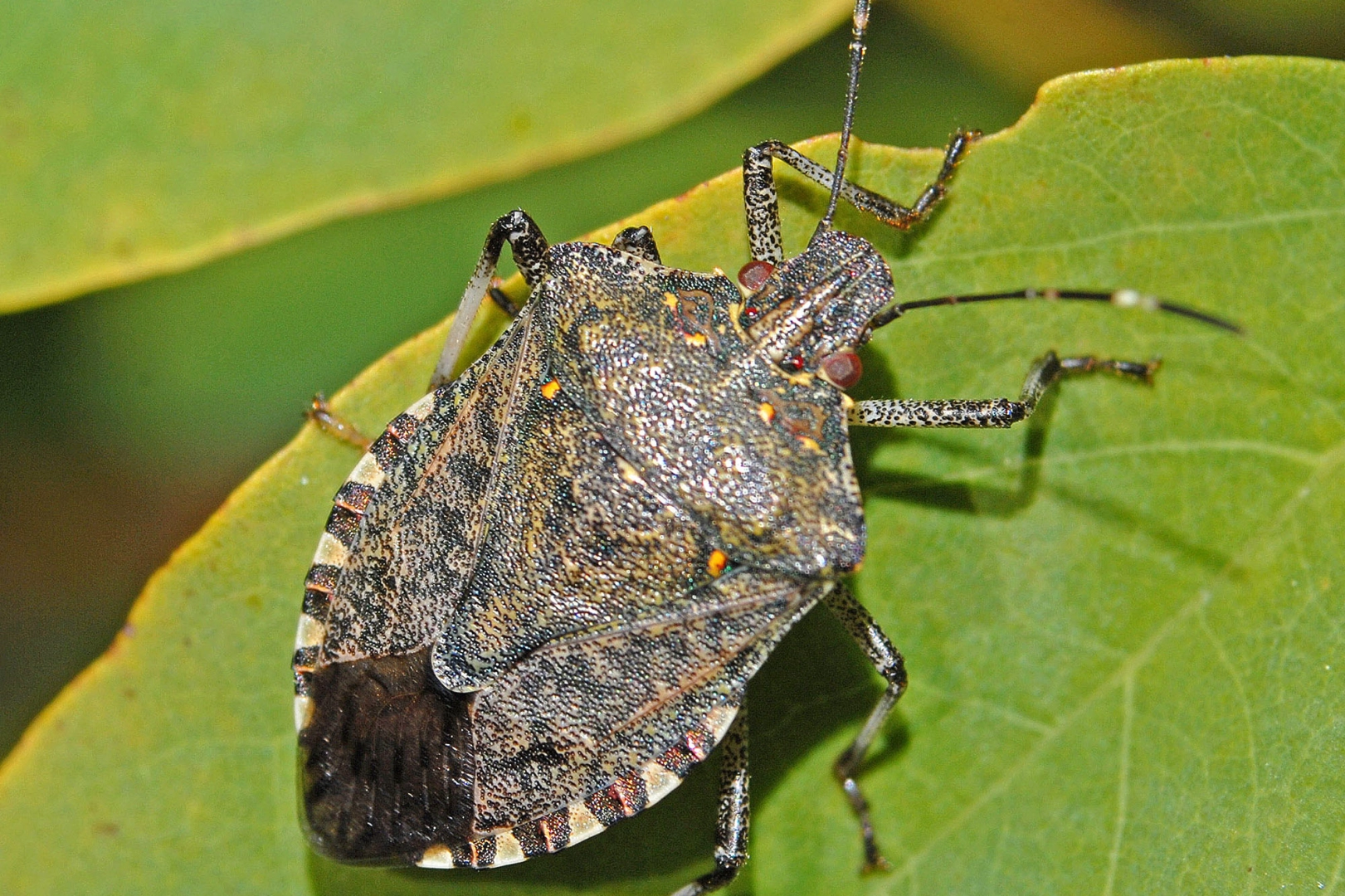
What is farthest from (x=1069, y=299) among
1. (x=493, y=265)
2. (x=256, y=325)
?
(x=256, y=325)

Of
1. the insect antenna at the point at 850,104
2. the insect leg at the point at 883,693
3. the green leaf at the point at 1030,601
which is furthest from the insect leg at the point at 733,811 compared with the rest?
the insect antenna at the point at 850,104

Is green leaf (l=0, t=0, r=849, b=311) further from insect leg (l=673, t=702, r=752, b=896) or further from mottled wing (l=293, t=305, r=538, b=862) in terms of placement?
insect leg (l=673, t=702, r=752, b=896)

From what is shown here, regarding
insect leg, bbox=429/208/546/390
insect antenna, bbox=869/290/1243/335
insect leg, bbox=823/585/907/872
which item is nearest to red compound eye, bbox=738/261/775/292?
insect antenna, bbox=869/290/1243/335

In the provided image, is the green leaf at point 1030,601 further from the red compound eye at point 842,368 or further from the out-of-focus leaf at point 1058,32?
the out-of-focus leaf at point 1058,32

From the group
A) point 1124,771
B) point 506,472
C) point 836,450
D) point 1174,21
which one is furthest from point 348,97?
point 1124,771

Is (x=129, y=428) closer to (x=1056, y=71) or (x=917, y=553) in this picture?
(x=917, y=553)
